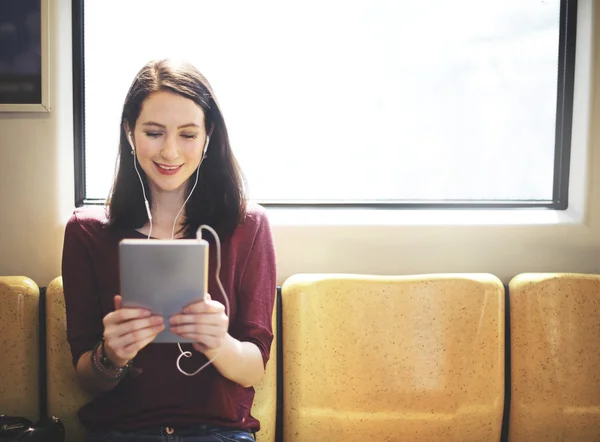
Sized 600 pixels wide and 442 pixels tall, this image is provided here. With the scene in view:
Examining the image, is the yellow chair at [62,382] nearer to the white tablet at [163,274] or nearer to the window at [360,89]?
the window at [360,89]

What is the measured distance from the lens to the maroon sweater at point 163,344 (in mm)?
1544

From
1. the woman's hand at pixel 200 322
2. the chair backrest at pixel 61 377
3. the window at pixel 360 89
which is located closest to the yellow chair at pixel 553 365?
the window at pixel 360 89

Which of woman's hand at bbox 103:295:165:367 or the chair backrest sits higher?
woman's hand at bbox 103:295:165:367

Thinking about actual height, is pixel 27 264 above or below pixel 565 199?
below

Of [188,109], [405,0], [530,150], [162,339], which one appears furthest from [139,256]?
[530,150]

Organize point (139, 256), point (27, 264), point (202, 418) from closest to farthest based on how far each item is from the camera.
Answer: point (139, 256)
point (202, 418)
point (27, 264)

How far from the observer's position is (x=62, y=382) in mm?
1811

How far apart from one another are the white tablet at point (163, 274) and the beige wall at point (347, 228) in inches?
34.4

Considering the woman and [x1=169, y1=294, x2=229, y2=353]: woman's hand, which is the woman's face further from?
[x1=169, y1=294, x2=229, y2=353]: woman's hand

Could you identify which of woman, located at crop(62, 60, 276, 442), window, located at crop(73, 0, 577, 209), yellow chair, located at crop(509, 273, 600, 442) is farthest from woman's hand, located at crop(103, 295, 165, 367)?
yellow chair, located at crop(509, 273, 600, 442)

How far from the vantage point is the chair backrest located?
181cm

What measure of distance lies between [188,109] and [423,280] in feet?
2.97

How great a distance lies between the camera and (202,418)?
5.04 ft

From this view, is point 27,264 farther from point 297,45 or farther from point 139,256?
point 297,45
